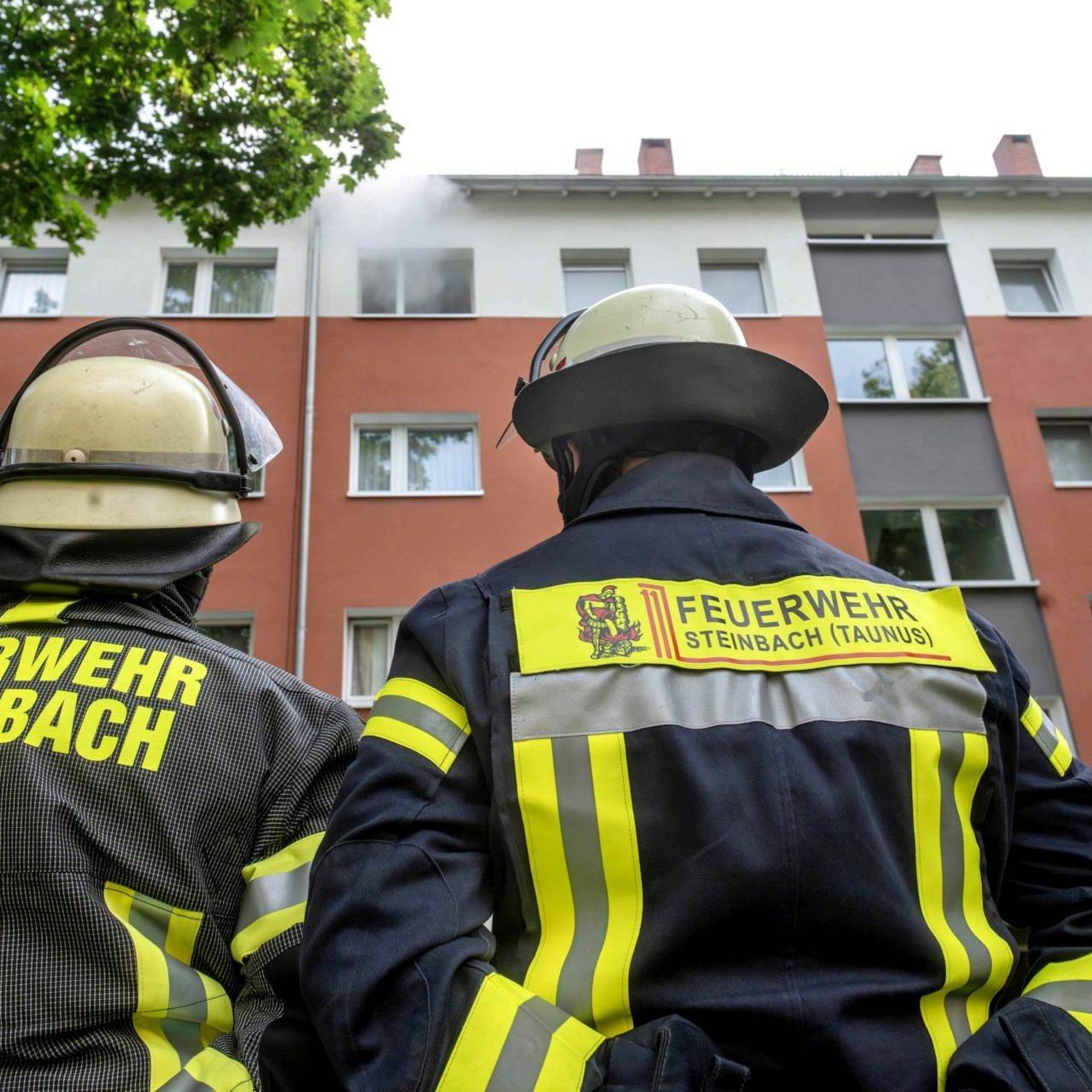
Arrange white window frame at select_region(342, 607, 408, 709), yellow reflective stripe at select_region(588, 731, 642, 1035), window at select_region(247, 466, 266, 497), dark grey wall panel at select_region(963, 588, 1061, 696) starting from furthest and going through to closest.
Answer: window at select_region(247, 466, 266, 497), dark grey wall panel at select_region(963, 588, 1061, 696), white window frame at select_region(342, 607, 408, 709), yellow reflective stripe at select_region(588, 731, 642, 1035)

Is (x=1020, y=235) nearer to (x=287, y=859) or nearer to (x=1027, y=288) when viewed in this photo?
(x=1027, y=288)

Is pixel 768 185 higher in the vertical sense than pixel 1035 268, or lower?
higher

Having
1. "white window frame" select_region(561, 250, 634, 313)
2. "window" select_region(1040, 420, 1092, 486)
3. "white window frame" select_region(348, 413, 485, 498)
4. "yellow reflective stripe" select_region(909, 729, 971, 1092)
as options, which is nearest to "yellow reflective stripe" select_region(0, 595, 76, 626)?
"yellow reflective stripe" select_region(909, 729, 971, 1092)

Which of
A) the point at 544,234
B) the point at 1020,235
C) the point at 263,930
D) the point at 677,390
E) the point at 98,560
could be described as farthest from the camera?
the point at 1020,235

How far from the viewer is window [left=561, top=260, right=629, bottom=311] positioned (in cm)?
1444

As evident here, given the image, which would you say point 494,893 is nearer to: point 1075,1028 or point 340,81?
point 1075,1028

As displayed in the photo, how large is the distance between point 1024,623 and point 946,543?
56.3 inches

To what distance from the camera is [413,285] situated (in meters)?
14.2

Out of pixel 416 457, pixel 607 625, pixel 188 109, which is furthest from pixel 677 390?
pixel 416 457

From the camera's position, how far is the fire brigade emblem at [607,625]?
146 cm

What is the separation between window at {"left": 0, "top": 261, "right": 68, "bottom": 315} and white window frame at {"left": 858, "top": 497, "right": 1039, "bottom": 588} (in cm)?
1137

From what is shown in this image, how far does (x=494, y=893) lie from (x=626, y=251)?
13991 millimetres

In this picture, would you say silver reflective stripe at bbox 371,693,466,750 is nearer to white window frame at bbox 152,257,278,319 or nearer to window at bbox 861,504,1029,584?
window at bbox 861,504,1029,584

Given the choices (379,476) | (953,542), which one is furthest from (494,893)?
(953,542)
